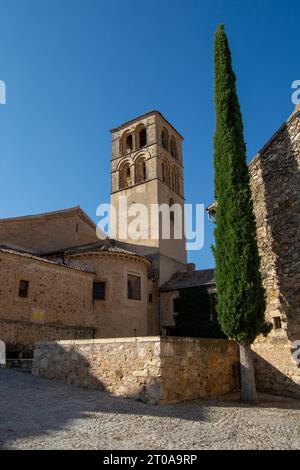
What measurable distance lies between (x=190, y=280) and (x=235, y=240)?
1384 cm

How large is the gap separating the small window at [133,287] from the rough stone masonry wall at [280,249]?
33.3 ft

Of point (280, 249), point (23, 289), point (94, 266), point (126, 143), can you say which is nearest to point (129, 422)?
point (280, 249)

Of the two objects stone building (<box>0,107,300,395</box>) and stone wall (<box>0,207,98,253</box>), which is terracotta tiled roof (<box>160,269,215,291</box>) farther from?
stone wall (<box>0,207,98,253</box>)

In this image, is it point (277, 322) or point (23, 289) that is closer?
point (277, 322)

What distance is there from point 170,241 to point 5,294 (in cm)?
1459

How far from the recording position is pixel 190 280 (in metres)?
24.2

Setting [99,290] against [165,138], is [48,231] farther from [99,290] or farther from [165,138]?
[165,138]

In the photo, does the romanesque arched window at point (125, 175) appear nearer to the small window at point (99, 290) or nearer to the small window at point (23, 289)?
the small window at point (99, 290)

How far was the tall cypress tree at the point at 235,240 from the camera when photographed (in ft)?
33.3

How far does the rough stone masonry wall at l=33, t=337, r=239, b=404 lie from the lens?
823 centimetres

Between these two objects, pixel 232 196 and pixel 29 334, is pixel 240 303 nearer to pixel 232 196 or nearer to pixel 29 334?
pixel 232 196

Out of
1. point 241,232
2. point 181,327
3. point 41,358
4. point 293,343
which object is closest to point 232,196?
point 241,232

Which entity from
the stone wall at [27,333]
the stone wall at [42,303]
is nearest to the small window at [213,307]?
the stone wall at [42,303]
